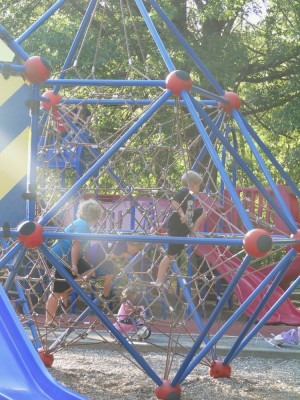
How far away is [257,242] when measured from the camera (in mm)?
4066

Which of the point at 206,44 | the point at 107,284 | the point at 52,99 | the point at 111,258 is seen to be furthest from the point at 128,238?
the point at 206,44

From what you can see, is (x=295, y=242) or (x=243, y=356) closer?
(x=295, y=242)

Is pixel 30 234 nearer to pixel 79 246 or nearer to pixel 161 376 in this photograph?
pixel 79 246

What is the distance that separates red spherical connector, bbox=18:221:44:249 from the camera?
4.02 metres

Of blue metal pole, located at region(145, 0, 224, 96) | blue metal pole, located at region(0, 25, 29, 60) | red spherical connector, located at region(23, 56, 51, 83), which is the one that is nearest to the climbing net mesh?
blue metal pole, located at region(145, 0, 224, 96)

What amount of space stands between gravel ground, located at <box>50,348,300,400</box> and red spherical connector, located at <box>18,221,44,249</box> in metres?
1.24

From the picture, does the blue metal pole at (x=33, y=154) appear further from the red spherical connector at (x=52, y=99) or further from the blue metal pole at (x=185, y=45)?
the red spherical connector at (x=52, y=99)

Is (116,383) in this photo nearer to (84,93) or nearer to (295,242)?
(295,242)

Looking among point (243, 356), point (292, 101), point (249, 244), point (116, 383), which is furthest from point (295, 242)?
point (292, 101)

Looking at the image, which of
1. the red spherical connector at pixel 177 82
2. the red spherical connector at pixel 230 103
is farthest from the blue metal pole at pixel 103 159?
the red spherical connector at pixel 230 103

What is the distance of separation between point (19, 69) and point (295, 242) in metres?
1.70

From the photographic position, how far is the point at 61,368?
18.8 ft

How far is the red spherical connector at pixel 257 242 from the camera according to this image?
406cm

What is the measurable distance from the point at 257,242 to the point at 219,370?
1648mm
